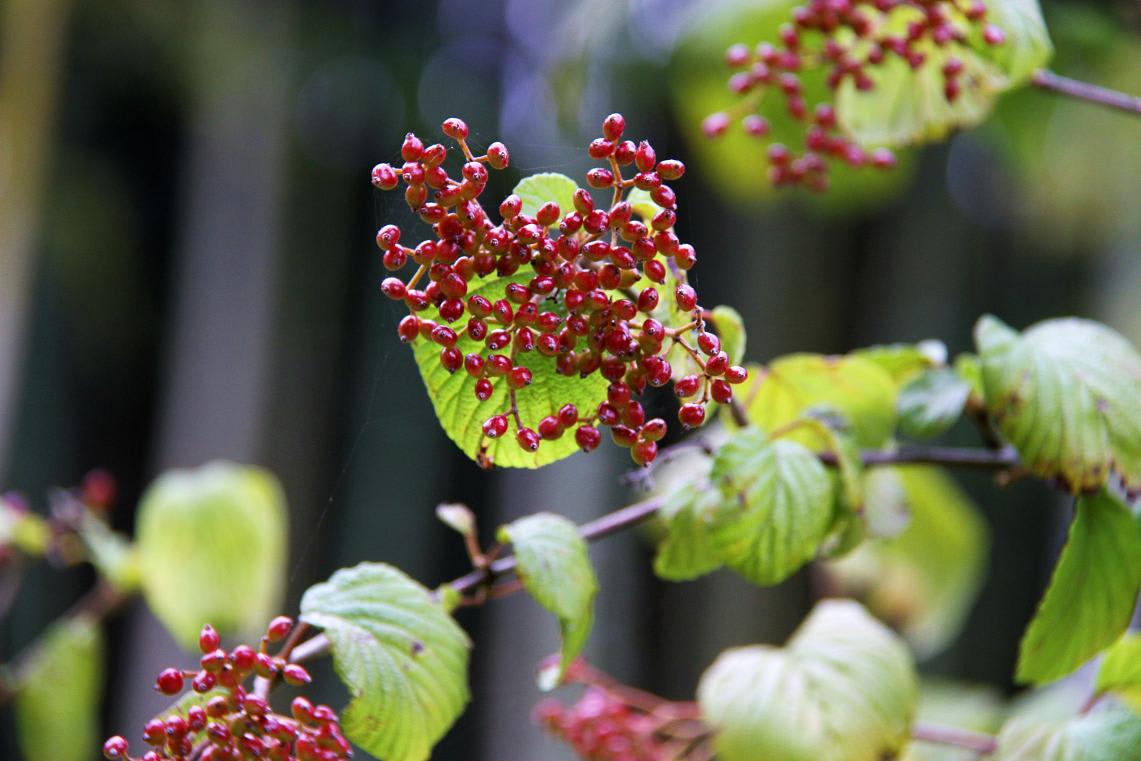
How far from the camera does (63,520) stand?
30.8 inches

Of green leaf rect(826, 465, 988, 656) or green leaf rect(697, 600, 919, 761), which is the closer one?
green leaf rect(697, 600, 919, 761)

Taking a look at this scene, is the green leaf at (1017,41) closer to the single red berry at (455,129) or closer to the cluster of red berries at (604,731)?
the single red berry at (455,129)

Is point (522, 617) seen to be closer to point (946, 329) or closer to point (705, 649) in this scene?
point (705, 649)

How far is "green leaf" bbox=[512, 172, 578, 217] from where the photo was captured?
1.26ft

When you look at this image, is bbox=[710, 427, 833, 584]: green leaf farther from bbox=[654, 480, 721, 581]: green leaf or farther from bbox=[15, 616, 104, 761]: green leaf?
bbox=[15, 616, 104, 761]: green leaf

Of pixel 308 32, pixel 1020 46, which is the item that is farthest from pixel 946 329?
pixel 1020 46

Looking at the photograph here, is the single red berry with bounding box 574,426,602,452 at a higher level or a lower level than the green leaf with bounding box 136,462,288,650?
higher

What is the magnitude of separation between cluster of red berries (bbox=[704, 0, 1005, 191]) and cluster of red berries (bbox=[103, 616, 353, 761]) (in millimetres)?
388

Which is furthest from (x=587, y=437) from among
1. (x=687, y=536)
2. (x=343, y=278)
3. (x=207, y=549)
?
(x=343, y=278)

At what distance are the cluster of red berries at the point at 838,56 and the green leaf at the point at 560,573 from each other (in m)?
0.27

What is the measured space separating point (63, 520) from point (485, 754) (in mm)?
951

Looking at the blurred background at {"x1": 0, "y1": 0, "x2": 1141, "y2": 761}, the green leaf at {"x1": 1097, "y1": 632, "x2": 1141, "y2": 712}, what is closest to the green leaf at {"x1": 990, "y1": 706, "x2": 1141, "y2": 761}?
the green leaf at {"x1": 1097, "y1": 632, "x2": 1141, "y2": 712}

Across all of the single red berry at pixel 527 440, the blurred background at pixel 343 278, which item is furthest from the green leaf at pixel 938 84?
the blurred background at pixel 343 278

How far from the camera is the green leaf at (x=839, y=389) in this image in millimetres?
548
